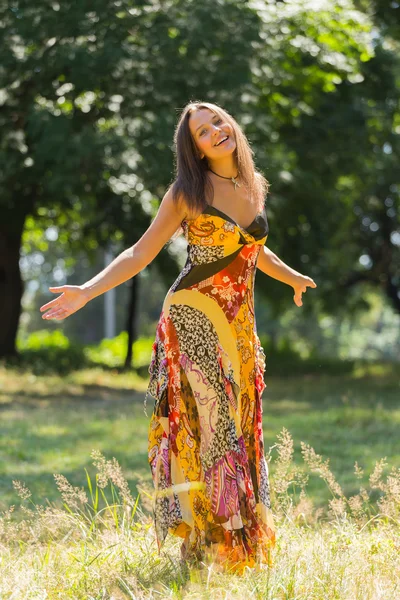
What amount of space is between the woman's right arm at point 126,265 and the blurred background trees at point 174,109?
24.2ft

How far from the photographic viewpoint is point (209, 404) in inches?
147

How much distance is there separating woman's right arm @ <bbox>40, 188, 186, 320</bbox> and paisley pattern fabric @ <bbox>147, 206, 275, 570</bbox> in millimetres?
94

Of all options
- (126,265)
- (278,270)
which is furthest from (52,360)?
(126,265)

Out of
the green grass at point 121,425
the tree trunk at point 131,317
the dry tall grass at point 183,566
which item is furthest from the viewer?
the tree trunk at point 131,317

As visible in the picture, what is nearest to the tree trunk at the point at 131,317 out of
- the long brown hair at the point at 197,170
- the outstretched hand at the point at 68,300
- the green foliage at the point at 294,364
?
the green foliage at the point at 294,364

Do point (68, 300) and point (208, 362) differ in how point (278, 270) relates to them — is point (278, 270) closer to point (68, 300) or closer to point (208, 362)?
point (208, 362)

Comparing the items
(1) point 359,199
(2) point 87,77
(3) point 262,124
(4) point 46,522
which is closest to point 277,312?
(1) point 359,199

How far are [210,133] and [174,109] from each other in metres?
8.99

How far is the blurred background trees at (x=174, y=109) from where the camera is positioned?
518 inches

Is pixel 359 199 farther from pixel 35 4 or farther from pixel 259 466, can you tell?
pixel 259 466

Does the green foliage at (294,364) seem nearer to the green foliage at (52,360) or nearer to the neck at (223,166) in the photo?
the green foliage at (52,360)

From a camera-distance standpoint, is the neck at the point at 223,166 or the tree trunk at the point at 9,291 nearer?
the neck at the point at 223,166

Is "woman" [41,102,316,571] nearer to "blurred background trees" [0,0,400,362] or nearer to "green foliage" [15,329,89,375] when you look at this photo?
"blurred background trees" [0,0,400,362]

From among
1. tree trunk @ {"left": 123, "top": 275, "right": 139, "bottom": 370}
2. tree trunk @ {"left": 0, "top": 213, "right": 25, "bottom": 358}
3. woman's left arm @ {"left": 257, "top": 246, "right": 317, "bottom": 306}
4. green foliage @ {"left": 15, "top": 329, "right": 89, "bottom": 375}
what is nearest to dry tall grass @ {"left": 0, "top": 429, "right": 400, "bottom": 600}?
woman's left arm @ {"left": 257, "top": 246, "right": 317, "bottom": 306}
